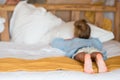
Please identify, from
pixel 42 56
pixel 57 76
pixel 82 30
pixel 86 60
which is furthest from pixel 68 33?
pixel 57 76

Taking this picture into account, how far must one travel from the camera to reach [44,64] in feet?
5.23

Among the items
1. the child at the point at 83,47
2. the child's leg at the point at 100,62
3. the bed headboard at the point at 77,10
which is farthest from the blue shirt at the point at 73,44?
the bed headboard at the point at 77,10

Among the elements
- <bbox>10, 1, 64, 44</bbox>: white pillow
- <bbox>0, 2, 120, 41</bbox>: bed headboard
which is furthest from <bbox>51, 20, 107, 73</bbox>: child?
<bbox>0, 2, 120, 41</bbox>: bed headboard

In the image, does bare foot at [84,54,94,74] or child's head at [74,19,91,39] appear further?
child's head at [74,19,91,39]

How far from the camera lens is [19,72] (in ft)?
4.85

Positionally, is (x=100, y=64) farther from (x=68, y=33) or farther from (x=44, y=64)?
(x=68, y=33)

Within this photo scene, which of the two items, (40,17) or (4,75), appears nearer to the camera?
(4,75)

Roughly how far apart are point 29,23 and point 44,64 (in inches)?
29.0

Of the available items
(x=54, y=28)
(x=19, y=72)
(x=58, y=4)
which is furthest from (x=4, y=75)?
(x=58, y=4)

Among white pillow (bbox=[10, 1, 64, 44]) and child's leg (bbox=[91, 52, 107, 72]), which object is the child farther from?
white pillow (bbox=[10, 1, 64, 44])

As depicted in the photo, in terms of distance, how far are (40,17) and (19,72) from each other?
88cm

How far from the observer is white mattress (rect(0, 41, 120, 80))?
1.43 meters

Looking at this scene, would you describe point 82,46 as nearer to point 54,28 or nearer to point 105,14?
point 54,28

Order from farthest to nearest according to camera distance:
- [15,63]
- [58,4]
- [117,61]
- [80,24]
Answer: [58,4] → [80,24] → [117,61] → [15,63]
